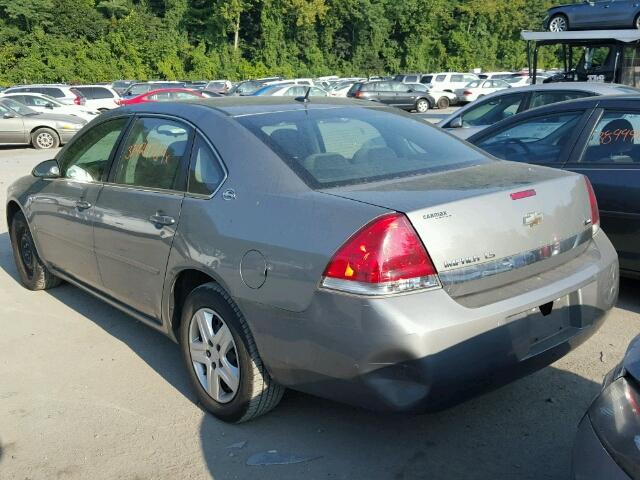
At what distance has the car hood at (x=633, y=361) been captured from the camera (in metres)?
1.97

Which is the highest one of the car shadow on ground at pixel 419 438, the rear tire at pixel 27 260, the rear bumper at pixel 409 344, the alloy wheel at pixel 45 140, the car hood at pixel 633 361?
the car hood at pixel 633 361

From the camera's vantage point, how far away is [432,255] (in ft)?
8.89

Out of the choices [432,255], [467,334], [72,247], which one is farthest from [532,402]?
[72,247]

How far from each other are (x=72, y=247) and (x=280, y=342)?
232 centimetres

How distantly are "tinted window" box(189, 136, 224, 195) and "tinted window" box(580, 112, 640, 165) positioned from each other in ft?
9.67

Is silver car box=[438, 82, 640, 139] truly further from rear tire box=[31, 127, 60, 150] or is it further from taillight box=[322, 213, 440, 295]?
rear tire box=[31, 127, 60, 150]

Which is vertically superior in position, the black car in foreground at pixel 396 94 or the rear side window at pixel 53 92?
the rear side window at pixel 53 92

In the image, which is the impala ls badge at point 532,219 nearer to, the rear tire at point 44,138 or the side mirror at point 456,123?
the side mirror at point 456,123

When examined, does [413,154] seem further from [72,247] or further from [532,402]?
→ [72,247]

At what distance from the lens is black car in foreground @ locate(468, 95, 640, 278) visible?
15.3 feet

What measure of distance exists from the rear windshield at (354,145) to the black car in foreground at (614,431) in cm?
151

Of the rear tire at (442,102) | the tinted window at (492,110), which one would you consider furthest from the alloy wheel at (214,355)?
the rear tire at (442,102)

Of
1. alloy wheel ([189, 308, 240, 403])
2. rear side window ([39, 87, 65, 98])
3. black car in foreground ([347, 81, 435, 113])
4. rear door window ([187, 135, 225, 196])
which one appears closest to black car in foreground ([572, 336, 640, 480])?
alloy wheel ([189, 308, 240, 403])

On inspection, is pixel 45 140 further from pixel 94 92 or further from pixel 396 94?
pixel 396 94
